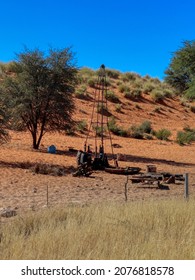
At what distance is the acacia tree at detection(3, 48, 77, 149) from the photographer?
23.6 metres

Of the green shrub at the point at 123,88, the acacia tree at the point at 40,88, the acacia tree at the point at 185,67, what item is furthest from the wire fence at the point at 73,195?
the green shrub at the point at 123,88

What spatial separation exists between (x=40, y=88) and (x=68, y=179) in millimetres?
8663

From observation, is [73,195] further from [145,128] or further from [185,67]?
[145,128]

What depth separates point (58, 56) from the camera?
24.2m

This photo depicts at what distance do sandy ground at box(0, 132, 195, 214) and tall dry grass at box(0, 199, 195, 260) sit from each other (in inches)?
105

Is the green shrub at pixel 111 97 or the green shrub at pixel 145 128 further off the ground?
the green shrub at pixel 111 97

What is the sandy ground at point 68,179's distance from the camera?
495 inches

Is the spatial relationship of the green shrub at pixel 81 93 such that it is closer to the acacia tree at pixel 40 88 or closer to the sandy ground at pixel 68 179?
the sandy ground at pixel 68 179

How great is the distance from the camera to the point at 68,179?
631 inches

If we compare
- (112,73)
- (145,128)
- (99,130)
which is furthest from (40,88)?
(112,73)

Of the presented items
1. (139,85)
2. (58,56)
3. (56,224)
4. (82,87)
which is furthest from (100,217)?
(139,85)

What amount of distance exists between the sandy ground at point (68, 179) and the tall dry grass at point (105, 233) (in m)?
2.66

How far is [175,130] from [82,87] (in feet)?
38.1

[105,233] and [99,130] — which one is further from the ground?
[99,130]
